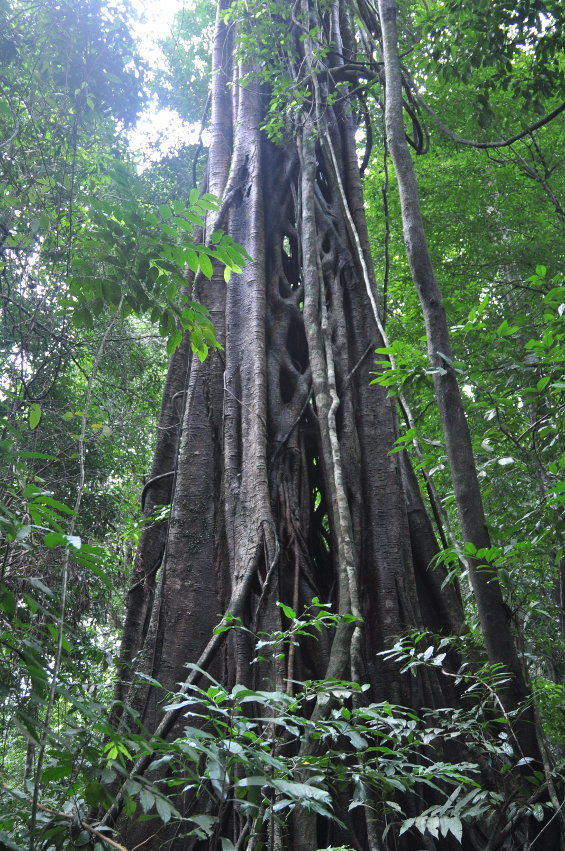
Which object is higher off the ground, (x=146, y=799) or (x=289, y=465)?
(x=289, y=465)

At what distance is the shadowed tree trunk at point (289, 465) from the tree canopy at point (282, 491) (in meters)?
0.02

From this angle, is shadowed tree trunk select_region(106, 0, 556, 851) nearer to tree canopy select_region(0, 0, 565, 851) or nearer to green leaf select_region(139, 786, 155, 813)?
tree canopy select_region(0, 0, 565, 851)

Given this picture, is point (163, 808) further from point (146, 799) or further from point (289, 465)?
point (289, 465)

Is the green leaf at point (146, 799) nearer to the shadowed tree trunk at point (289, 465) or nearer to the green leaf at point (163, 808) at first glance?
the green leaf at point (163, 808)

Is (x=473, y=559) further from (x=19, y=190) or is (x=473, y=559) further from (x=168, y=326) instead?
(x=19, y=190)

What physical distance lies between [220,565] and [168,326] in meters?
1.50

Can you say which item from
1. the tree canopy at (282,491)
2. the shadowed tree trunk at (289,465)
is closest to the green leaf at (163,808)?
the tree canopy at (282,491)

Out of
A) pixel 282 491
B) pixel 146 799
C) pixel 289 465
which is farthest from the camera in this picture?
pixel 289 465

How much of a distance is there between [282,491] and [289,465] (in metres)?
0.17

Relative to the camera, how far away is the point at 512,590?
2.09 metres

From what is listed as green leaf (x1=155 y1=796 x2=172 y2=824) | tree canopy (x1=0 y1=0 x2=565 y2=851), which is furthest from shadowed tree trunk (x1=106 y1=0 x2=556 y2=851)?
green leaf (x1=155 y1=796 x2=172 y2=824)

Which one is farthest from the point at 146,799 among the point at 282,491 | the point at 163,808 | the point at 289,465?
the point at 289,465

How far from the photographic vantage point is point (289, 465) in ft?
11.1

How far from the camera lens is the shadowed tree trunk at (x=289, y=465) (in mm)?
2701
